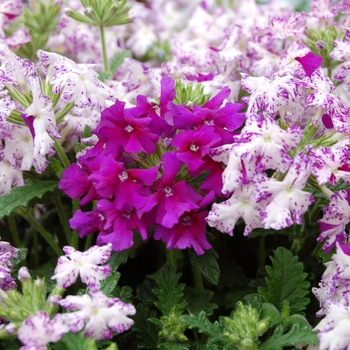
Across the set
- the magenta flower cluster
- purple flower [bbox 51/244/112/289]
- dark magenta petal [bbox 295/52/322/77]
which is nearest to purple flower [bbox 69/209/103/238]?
the magenta flower cluster

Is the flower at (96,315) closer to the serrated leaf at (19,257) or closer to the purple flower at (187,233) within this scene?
the purple flower at (187,233)

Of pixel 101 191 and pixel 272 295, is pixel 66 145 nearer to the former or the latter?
pixel 101 191

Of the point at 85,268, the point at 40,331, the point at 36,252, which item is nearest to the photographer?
the point at 40,331

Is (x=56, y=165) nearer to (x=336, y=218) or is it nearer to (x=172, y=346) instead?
(x=172, y=346)

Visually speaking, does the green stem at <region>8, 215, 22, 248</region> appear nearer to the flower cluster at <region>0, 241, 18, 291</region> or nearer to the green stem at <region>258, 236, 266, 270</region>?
the flower cluster at <region>0, 241, 18, 291</region>

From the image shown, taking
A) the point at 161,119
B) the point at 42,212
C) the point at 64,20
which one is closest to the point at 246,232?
the point at 161,119

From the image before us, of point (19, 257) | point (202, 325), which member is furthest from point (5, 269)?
point (202, 325)

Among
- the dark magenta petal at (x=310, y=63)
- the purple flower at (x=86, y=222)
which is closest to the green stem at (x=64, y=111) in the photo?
the purple flower at (x=86, y=222)
